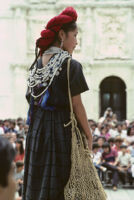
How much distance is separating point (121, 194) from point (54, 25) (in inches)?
228

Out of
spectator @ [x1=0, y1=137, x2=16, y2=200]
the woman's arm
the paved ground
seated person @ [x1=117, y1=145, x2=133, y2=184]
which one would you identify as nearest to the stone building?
seated person @ [x1=117, y1=145, x2=133, y2=184]

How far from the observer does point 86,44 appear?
22.7m

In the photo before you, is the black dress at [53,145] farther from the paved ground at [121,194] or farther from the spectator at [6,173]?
the paved ground at [121,194]

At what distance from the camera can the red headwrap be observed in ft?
10.6

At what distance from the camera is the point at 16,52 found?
2280 cm

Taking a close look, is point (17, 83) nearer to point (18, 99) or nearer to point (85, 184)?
point (18, 99)

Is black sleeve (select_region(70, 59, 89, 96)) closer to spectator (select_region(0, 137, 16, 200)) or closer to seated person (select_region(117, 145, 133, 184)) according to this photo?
spectator (select_region(0, 137, 16, 200))

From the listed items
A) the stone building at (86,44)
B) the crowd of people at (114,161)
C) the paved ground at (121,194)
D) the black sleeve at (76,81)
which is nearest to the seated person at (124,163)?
the crowd of people at (114,161)

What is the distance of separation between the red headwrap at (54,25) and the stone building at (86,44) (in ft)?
63.1

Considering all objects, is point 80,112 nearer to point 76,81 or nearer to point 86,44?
point 76,81

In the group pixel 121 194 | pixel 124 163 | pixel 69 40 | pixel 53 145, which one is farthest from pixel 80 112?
pixel 124 163

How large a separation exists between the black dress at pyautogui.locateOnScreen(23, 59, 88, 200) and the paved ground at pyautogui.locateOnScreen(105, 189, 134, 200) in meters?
4.88

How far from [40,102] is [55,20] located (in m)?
0.68

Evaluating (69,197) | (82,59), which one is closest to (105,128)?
(82,59)
